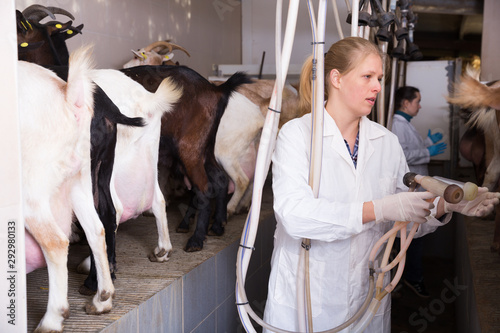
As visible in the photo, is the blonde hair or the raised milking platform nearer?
the blonde hair

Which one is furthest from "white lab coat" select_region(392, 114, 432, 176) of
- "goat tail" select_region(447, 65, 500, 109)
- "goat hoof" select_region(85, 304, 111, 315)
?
"goat hoof" select_region(85, 304, 111, 315)

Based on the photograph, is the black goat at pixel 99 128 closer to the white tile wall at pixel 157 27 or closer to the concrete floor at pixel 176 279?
the concrete floor at pixel 176 279

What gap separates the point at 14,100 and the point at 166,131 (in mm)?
1562

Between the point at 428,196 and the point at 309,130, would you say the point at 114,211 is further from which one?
the point at 428,196

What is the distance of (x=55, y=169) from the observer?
1.92m

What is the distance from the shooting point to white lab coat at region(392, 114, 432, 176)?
14.2ft

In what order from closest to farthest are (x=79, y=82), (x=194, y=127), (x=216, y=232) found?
(x=79, y=82) → (x=194, y=127) → (x=216, y=232)

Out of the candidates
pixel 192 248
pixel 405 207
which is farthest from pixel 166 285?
pixel 405 207

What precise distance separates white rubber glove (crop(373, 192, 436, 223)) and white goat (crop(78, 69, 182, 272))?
1.34 metres

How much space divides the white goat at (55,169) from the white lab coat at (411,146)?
2.87 metres

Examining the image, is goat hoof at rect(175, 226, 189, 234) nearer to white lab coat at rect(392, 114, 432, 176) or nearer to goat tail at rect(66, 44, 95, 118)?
goat tail at rect(66, 44, 95, 118)

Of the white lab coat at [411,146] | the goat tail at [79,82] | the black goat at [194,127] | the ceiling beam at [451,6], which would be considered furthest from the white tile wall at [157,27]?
the ceiling beam at [451,6]

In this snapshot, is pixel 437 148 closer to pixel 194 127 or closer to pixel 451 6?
pixel 451 6

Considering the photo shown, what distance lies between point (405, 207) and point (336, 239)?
0.28 metres
